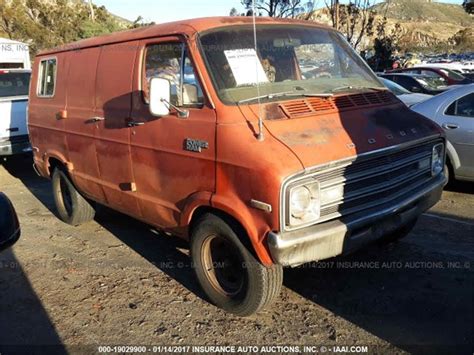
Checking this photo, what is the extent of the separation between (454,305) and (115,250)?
3327mm

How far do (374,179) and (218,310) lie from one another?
1578mm

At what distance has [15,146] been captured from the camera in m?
8.69

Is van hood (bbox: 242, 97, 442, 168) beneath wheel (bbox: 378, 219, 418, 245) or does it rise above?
above

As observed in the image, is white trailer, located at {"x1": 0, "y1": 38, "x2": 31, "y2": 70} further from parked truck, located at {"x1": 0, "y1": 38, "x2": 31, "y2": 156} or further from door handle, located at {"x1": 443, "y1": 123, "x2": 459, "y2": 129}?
door handle, located at {"x1": 443, "y1": 123, "x2": 459, "y2": 129}

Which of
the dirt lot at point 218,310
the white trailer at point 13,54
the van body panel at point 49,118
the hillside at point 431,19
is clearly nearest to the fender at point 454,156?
the dirt lot at point 218,310

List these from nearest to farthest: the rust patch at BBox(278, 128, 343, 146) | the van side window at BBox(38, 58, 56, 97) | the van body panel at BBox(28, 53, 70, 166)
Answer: the rust patch at BBox(278, 128, 343, 146), the van body panel at BBox(28, 53, 70, 166), the van side window at BBox(38, 58, 56, 97)

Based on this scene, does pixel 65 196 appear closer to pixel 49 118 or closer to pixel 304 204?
pixel 49 118

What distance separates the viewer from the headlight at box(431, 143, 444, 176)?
13.6 ft

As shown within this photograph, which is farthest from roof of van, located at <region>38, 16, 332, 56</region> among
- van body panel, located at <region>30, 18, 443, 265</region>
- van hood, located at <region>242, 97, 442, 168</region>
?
van hood, located at <region>242, 97, 442, 168</region>

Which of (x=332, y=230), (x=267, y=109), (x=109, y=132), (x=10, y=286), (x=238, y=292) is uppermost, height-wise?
(x=267, y=109)

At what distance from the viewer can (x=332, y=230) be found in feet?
10.6

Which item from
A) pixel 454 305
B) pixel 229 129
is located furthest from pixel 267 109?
pixel 454 305

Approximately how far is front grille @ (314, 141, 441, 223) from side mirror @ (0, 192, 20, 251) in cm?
194

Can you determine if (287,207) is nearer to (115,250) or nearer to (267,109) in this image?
(267,109)
